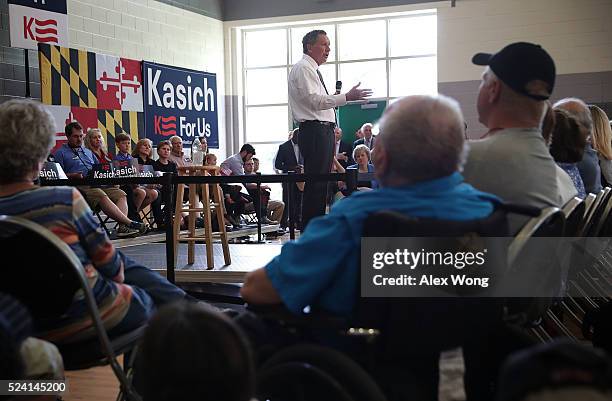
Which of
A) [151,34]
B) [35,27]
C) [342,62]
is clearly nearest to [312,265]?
[35,27]

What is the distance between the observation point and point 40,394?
152 centimetres

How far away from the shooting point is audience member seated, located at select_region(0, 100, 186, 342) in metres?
1.62

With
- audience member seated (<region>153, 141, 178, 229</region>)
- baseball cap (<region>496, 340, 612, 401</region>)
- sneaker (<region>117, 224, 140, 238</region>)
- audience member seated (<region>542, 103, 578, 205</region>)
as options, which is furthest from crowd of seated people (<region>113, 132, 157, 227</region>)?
baseball cap (<region>496, 340, 612, 401</region>)

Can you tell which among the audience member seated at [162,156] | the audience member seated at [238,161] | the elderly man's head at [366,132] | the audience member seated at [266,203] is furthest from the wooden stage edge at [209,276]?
the elderly man's head at [366,132]

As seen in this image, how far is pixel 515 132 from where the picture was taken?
1.79 meters

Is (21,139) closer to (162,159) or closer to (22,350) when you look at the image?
(22,350)

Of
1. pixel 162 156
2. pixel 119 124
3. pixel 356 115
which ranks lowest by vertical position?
pixel 162 156

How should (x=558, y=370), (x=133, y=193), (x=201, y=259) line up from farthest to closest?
(x=133, y=193) < (x=201, y=259) < (x=558, y=370)

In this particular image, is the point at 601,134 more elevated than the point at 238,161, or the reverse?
the point at 601,134

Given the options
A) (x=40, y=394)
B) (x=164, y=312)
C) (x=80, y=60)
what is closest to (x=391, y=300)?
(x=164, y=312)

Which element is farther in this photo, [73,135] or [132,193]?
[132,193]

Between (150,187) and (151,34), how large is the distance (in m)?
3.77

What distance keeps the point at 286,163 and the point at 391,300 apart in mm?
8498

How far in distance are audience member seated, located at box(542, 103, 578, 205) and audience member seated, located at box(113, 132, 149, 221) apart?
17.3ft
